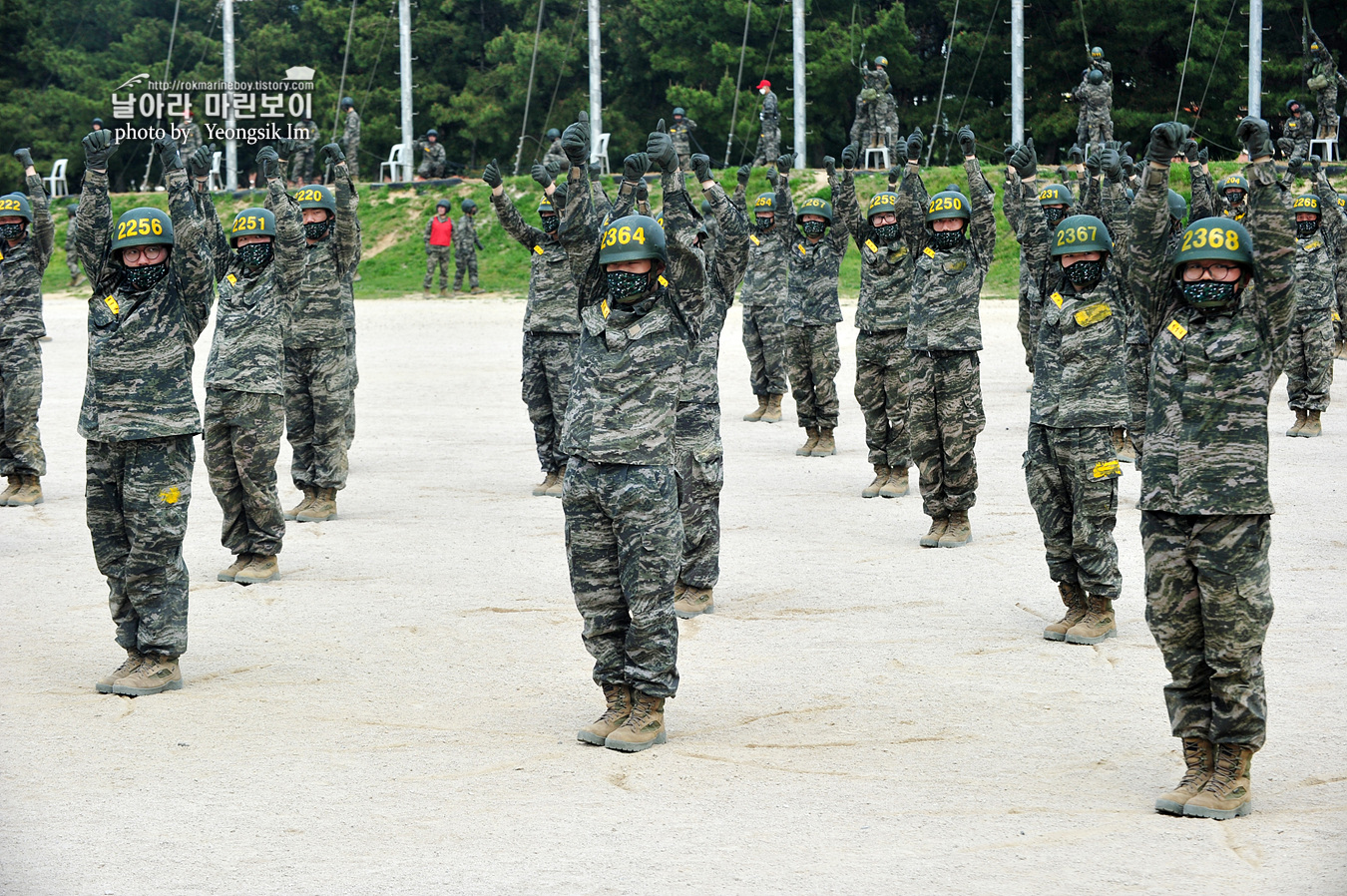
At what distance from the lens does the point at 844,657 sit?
8.16 m

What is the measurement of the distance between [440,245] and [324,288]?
75.3 ft

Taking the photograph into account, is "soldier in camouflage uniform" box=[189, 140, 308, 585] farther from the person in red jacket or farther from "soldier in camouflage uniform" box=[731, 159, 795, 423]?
the person in red jacket

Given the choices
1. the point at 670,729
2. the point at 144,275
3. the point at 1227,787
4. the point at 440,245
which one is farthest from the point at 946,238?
the point at 440,245

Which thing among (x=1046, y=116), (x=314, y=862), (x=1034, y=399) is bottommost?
(x=314, y=862)

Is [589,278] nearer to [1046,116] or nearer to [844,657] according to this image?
[844,657]

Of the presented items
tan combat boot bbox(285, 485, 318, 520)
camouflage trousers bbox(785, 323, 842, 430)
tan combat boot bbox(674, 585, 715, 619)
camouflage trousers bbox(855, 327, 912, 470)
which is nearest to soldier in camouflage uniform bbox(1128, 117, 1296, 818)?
tan combat boot bbox(674, 585, 715, 619)

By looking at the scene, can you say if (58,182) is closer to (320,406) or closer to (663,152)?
(320,406)

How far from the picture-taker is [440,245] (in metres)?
34.7

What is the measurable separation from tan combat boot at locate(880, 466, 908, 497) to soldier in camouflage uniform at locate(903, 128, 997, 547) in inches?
79.3

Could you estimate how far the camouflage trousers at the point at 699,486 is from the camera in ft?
29.8

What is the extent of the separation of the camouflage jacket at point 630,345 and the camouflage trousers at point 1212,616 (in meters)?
2.17

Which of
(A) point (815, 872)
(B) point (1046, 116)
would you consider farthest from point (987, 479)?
(B) point (1046, 116)

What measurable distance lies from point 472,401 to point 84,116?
4166 centimetres

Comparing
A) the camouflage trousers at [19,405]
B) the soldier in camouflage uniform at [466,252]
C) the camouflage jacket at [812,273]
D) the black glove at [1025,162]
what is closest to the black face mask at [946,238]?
the black glove at [1025,162]
